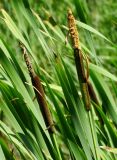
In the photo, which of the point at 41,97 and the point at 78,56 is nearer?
the point at 78,56

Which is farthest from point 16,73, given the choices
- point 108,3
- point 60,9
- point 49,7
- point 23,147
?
point 108,3

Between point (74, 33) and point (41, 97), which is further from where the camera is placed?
point (41, 97)

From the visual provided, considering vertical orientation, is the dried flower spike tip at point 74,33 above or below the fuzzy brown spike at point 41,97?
above

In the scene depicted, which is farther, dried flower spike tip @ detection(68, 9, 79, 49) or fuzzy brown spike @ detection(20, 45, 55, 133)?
fuzzy brown spike @ detection(20, 45, 55, 133)

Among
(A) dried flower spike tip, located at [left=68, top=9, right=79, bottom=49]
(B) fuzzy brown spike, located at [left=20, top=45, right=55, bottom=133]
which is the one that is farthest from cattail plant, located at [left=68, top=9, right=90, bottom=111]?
(B) fuzzy brown spike, located at [left=20, top=45, right=55, bottom=133]

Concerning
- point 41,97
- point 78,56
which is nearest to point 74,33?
point 78,56

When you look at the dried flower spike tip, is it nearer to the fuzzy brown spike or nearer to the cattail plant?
the cattail plant

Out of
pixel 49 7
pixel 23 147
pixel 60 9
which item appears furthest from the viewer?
pixel 60 9

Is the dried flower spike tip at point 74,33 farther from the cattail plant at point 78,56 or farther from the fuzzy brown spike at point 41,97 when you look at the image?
the fuzzy brown spike at point 41,97

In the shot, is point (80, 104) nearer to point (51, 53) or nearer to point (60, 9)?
point (51, 53)

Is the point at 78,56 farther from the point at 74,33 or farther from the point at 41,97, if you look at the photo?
the point at 41,97

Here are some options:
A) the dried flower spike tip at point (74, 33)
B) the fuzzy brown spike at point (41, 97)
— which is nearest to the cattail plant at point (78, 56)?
the dried flower spike tip at point (74, 33)
